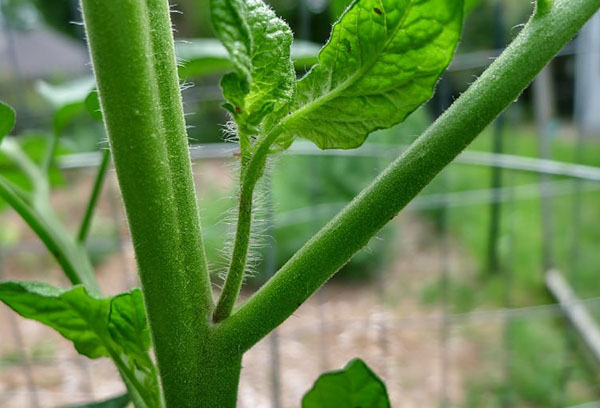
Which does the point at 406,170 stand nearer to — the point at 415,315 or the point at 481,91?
the point at 481,91

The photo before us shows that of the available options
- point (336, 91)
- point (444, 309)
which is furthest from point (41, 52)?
point (336, 91)

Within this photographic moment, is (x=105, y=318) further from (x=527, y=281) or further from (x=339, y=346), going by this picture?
(x=527, y=281)

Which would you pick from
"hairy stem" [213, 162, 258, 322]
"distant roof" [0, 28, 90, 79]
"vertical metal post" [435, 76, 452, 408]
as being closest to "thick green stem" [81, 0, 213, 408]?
"hairy stem" [213, 162, 258, 322]

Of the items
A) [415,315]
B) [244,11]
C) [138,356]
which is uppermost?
[244,11]

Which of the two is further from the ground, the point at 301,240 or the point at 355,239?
the point at 355,239

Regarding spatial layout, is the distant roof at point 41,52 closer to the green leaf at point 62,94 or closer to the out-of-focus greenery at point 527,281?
the out-of-focus greenery at point 527,281

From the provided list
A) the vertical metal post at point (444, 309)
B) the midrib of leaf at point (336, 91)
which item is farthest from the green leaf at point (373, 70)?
the vertical metal post at point (444, 309)

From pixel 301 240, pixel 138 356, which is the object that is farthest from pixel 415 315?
pixel 138 356
